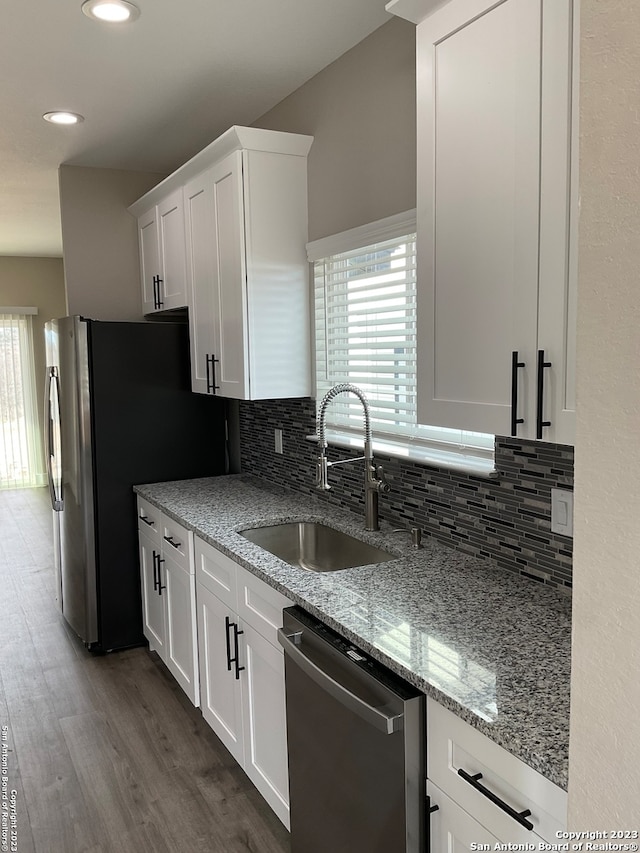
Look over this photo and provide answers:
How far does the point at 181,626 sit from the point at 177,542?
0.36 meters

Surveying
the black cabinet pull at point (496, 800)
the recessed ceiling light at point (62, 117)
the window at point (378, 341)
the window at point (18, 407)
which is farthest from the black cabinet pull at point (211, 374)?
the window at point (18, 407)

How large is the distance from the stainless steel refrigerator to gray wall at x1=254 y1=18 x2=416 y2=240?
1160 mm

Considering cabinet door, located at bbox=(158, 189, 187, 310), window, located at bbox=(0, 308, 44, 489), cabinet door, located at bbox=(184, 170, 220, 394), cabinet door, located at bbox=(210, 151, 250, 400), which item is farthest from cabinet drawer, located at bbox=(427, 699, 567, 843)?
window, located at bbox=(0, 308, 44, 489)

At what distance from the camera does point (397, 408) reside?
2.54 m

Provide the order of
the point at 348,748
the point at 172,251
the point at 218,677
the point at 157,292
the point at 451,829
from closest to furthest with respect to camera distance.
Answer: the point at 451,829 < the point at 348,748 < the point at 218,677 < the point at 172,251 < the point at 157,292

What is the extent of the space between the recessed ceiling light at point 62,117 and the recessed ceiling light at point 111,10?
96 cm

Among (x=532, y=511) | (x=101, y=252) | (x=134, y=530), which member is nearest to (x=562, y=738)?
(x=532, y=511)

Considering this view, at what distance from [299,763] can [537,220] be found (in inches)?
57.3

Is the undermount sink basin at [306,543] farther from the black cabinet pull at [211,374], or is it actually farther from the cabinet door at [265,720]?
the black cabinet pull at [211,374]

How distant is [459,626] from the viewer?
1610mm

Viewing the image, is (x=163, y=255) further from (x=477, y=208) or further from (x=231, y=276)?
(x=477, y=208)

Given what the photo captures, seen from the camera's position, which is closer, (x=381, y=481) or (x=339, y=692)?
(x=339, y=692)

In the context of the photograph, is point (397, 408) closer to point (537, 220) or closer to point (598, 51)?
point (537, 220)

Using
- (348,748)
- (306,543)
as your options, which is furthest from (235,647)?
(348,748)
